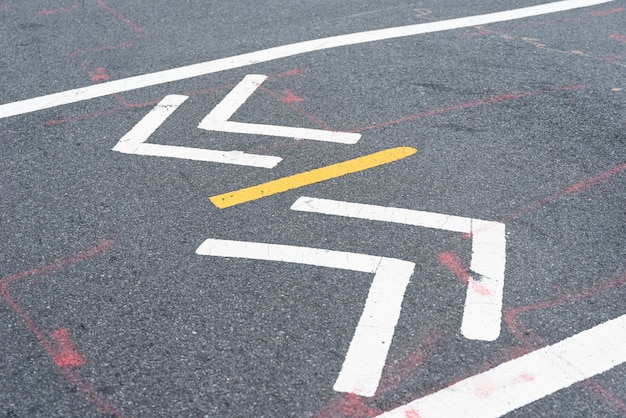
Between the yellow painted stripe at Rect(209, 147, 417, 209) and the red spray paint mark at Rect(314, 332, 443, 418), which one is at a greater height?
the yellow painted stripe at Rect(209, 147, 417, 209)

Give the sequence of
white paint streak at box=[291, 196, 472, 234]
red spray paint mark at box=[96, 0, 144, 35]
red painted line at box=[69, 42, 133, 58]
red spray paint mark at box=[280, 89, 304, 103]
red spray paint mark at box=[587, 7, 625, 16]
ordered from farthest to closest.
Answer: red spray paint mark at box=[587, 7, 625, 16]
red spray paint mark at box=[96, 0, 144, 35]
red painted line at box=[69, 42, 133, 58]
red spray paint mark at box=[280, 89, 304, 103]
white paint streak at box=[291, 196, 472, 234]

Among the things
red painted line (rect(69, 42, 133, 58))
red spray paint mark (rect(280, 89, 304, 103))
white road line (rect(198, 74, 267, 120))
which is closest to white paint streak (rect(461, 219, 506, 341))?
red spray paint mark (rect(280, 89, 304, 103))

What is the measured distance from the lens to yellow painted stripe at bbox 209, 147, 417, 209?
6172 mm

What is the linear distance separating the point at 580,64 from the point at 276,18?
3985 millimetres

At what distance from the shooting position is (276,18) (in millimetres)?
10047

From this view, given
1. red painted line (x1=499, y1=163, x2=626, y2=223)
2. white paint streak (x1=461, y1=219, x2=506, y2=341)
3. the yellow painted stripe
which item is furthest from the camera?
the yellow painted stripe

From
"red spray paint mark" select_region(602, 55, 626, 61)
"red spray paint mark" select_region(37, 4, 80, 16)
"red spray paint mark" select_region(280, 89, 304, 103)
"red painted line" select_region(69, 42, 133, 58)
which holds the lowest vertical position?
"red spray paint mark" select_region(602, 55, 626, 61)

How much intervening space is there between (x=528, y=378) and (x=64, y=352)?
2858 mm

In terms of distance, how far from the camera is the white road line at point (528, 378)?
4242 millimetres

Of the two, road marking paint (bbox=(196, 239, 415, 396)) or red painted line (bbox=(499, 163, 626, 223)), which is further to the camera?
red painted line (bbox=(499, 163, 626, 223))

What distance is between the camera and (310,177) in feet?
21.2

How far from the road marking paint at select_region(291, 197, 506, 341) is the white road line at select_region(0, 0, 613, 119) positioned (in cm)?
308

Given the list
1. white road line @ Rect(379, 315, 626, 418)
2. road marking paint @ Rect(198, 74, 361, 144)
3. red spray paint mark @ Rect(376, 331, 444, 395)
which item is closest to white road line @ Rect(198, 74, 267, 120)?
road marking paint @ Rect(198, 74, 361, 144)

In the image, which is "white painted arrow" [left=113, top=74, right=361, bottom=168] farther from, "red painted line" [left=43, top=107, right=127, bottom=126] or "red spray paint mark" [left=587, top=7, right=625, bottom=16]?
"red spray paint mark" [left=587, top=7, right=625, bottom=16]
